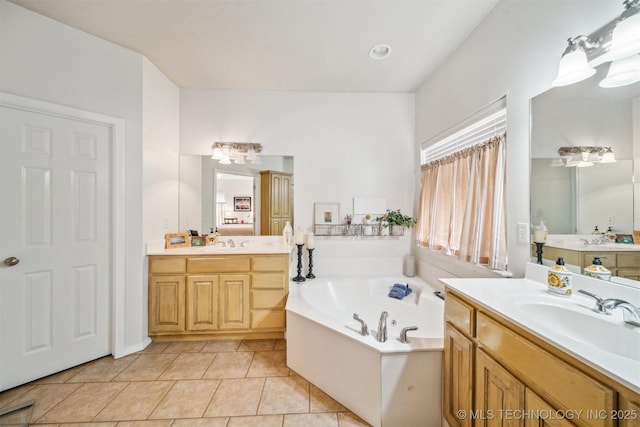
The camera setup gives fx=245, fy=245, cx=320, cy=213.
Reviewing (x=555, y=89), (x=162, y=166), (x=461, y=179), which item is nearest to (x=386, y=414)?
(x=461, y=179)

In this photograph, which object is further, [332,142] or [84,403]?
[332,142]

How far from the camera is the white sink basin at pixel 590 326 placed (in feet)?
2.89

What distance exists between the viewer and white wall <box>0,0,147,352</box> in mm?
1781

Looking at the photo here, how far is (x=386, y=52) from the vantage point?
2244 mm

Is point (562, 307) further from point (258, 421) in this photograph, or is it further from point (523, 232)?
point (258, 421)

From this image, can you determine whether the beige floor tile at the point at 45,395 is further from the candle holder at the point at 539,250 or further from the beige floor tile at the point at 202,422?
the candle holder at the point at 539,250

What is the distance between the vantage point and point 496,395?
103cm

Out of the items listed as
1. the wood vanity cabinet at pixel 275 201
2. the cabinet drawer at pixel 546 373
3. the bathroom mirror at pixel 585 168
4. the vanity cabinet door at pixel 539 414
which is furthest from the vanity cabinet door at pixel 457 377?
the wood vanity cabinet at pixel 275 201

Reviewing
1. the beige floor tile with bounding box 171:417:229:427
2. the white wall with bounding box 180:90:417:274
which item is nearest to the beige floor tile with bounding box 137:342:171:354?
the beige floor tile with bounding box 171:417:229:427

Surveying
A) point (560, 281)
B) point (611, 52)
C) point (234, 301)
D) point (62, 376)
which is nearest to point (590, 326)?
point (560, 281)

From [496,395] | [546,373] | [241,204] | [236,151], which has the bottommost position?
[496,395]

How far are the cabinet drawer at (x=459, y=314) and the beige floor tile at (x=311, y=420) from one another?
3.12 ft

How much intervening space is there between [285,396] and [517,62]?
2.71m

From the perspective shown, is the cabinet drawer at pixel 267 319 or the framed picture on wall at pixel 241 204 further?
the framed picture on wall at pixel 241 204
